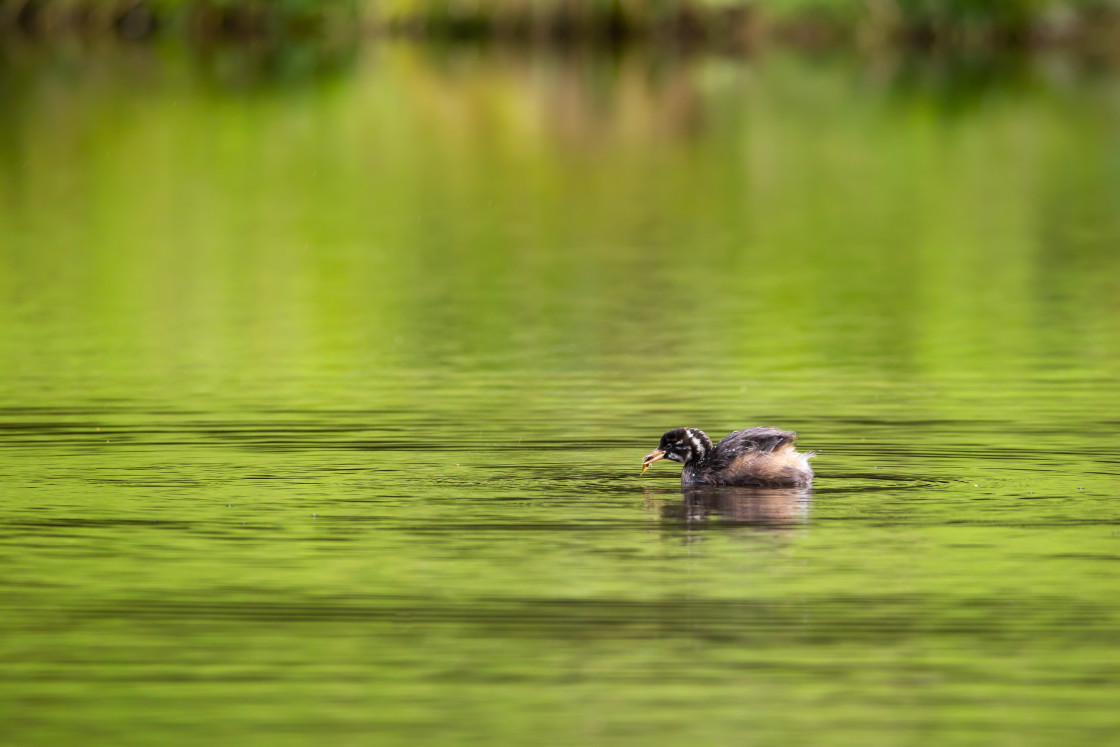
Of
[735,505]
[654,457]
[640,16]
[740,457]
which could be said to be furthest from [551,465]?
[640,16]

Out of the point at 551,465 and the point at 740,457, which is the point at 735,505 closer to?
the point at 740,457

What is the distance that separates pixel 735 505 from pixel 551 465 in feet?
3.62

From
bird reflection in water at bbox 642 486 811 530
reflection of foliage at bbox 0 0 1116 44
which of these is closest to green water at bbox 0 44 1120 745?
Result: bird reflection in water at bbox 642 486 811 530

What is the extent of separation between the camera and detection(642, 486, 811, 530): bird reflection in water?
35.3ft

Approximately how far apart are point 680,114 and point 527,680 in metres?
38.3

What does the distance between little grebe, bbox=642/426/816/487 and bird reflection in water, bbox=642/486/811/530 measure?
6 centimetres

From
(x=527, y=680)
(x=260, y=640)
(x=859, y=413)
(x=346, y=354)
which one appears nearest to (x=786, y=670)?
(x=527, y=680)

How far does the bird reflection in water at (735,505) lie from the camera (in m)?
10.8

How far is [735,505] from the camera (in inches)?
442

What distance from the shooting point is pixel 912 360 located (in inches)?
659

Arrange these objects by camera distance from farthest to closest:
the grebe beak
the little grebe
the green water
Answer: the grebe beak
the little grebe
the green water

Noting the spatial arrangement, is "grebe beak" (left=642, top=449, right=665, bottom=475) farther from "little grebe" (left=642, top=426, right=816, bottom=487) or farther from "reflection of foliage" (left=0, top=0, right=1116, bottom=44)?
"reflection of foliage" (left=0, top=0, right=1116, bottom=44)

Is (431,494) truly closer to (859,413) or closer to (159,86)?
(859,413)

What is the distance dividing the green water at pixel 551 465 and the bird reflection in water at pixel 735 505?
47 mm
